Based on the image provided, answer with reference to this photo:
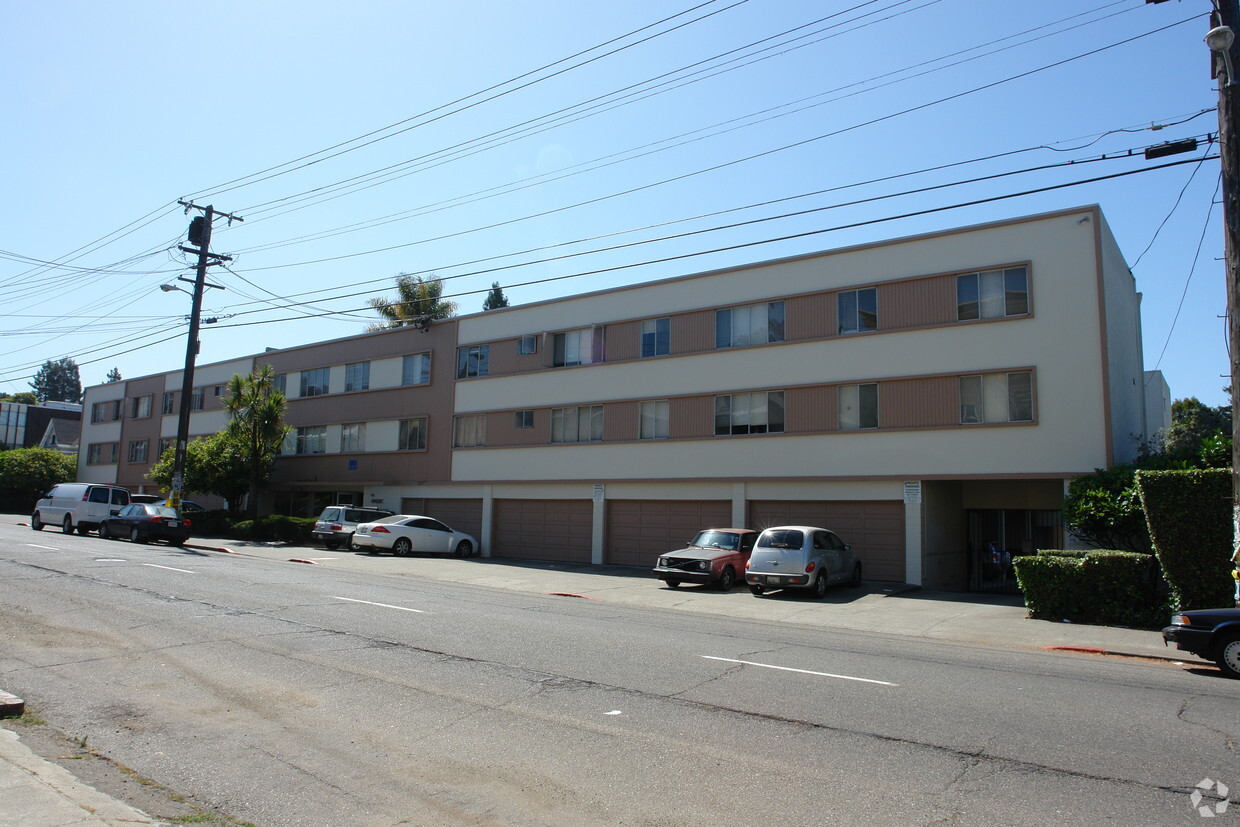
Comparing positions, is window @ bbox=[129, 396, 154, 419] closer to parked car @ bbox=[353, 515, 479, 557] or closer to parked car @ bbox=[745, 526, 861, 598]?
parked car @ bbox=[353, 515, 479, 557]

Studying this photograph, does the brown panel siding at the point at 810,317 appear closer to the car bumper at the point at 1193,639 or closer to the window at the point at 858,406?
the window at the point at 858,406

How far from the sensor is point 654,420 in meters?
27.6

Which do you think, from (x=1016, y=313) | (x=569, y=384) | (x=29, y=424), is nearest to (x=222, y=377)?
(x=569, y=384)

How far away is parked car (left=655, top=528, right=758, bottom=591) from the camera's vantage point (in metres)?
20.3

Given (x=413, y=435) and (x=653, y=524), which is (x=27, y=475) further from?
(x=653, y=524)

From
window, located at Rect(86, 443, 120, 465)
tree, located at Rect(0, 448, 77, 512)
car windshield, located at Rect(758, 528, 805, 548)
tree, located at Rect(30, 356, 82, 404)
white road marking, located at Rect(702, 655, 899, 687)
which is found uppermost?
tree, located at Rect(30, 356, 82, 404)

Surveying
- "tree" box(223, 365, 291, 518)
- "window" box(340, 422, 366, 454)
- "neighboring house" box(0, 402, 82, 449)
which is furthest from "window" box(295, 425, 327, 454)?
"neighboring house" box(0, 402, 82, 449)

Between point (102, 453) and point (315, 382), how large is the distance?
2395cm

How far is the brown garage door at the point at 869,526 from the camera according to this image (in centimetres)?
2231

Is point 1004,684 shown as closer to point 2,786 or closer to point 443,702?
point 443,702

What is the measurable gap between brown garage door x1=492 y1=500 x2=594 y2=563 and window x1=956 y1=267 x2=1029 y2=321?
45.3 ft

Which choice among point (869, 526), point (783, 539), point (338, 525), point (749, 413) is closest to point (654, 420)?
point (749, 413)

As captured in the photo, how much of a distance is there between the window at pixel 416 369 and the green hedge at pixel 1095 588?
24956 millimetres

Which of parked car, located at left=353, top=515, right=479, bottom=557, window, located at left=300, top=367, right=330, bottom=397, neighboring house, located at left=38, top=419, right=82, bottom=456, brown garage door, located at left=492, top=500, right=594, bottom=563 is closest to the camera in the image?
parked car, located at left=353, top=515, right=479, bottom=557
